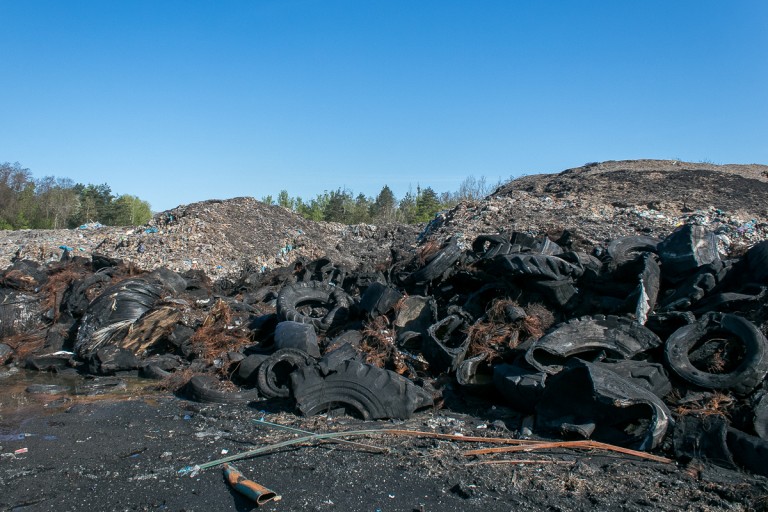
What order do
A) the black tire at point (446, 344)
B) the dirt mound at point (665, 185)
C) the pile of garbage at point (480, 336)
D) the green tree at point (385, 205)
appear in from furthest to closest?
the green tree at point (385, 205), the dirt mound at point (665, 185), the black tire at point (446, 344), the pile of garbage at point (480, 336)

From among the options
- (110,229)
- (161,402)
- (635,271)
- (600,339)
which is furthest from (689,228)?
(110,229)

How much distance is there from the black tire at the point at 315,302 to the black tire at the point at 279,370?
1.46 m

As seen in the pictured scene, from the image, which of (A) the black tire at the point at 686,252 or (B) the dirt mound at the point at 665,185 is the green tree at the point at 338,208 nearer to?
(B) the dirt mound at the point at 665,185

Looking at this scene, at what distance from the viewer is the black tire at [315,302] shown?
8242 millimetres

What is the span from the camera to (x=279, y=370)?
6508 mm

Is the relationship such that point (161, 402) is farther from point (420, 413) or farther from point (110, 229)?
point (110, 229)

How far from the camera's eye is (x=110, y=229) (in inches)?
658

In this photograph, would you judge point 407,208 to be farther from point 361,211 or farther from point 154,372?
point 154,372

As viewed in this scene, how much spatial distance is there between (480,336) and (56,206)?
37597 millimetres

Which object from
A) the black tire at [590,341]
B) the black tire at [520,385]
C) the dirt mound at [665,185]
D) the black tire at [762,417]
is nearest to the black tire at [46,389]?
the black tire at [520,385]

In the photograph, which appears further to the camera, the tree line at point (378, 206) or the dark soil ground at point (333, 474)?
the tree line at point (378, 206)

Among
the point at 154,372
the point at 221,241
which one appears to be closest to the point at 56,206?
the point at 221,241

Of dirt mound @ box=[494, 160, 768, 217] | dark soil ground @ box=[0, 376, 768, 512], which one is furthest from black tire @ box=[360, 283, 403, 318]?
dirt mound @ box=[494, 160, 768, 217]

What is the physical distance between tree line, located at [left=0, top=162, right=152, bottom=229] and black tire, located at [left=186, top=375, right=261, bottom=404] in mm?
32187
